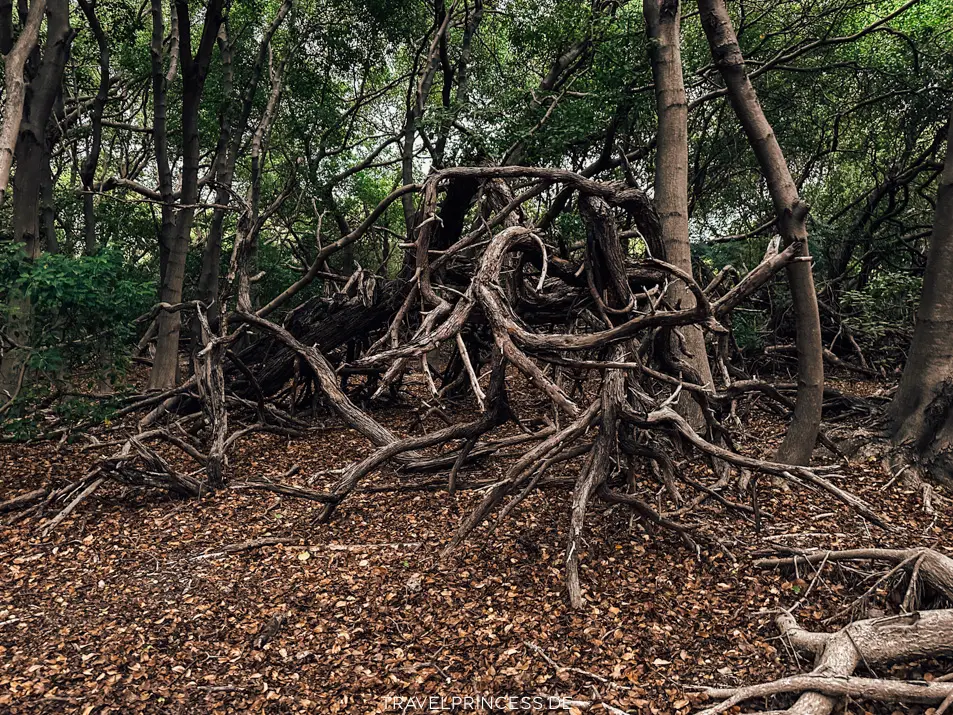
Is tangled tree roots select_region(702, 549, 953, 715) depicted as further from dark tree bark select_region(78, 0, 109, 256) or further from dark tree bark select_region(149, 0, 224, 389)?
dark tree bark select_region(78, 0, 109, 256)

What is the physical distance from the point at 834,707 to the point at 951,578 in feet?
2.87

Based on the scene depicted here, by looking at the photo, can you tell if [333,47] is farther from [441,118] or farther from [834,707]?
[834,707]

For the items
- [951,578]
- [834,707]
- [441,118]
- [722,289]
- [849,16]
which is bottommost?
[834,707]

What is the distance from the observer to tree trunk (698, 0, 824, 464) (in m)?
4.59

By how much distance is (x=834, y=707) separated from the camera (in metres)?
2.51

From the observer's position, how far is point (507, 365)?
209 inches

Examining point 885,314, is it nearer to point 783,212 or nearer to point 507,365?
point 783,212

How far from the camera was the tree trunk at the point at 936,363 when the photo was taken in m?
4.66

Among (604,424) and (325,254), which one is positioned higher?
(325,254)

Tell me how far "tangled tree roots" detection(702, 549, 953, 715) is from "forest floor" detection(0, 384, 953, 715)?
0.37 feet

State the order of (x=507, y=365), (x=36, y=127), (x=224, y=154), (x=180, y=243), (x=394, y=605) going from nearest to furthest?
(x=394, y=605) → (x=507, y=365) → (x=36, y=127) → (x=180, y=243) → (x=224, y=154)

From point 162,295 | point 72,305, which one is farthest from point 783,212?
point 162,295

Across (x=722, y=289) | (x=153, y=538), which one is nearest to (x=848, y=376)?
(x=722, y=289)

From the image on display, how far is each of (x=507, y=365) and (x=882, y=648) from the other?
3.17 m
